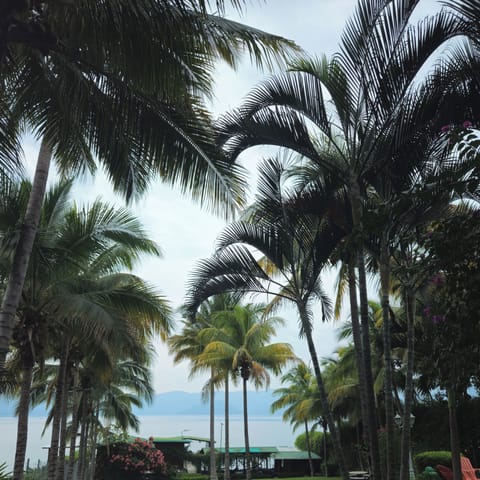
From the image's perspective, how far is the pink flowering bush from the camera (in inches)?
1133

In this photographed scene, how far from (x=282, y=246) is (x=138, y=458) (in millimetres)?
24820

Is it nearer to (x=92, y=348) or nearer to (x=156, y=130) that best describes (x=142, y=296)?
(x=92, y=348)

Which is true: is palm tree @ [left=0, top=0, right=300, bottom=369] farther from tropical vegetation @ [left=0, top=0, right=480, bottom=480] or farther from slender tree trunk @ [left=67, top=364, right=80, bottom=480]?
slender tree trunk @ [left=67, top=364, right=80, bottom=480]

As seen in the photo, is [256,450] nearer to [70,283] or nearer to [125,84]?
[70,283]

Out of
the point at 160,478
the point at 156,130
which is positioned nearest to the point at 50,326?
the point at 156,130

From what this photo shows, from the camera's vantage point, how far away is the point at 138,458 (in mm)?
29188

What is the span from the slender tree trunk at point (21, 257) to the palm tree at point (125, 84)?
0.02 meters

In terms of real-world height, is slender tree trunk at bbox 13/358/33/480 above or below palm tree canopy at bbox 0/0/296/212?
below

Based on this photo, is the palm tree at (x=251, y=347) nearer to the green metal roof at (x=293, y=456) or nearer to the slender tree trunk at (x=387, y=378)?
the green metal roof at (x=293, y=456)

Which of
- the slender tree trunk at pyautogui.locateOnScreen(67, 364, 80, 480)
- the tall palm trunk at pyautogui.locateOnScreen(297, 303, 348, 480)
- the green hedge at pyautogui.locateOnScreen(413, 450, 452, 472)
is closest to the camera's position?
the tall palm trunk at pyautogui.locateOnScreen(297, 303, 348, 480)

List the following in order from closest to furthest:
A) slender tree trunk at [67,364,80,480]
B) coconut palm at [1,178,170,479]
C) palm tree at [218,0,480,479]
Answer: palm tree at [218,0,480,479] → coconut palm at [1,178,170,479] → slender tree trunk at [67,364,80,480]

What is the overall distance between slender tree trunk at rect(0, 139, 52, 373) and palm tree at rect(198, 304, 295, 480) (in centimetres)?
1632

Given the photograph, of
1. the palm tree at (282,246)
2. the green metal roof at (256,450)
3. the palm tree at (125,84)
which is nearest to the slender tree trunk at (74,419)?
the palm tree at (282,246)

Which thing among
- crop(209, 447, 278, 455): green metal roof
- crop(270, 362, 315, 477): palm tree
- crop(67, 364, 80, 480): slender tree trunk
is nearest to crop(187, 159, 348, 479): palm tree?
crop(67, 364, 80, 480): slender tree trunk
